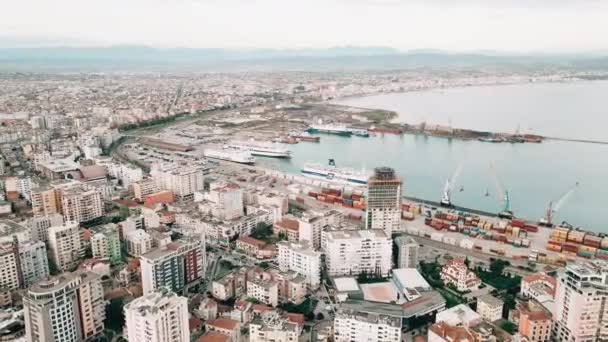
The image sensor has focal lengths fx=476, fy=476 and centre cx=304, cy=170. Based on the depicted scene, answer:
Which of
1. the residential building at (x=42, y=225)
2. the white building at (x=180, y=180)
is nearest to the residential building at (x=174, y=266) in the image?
the residential building at (x=42, y=225)

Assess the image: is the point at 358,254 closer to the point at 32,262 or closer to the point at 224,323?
the point at 224,323

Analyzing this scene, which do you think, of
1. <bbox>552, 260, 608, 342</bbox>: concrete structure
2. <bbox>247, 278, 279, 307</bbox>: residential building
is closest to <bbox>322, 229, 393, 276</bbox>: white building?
<bbox>247, 278, 279, 307</bbox>: residential building

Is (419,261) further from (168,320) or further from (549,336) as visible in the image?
(168,320)

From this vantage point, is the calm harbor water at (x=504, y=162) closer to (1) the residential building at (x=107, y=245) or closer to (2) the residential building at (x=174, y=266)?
(2) the residential building at (x=174, y=266)

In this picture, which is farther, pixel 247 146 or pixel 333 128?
pixel 333 128

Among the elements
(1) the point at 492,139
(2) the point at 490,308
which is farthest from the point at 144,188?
(1) the point at 492,139

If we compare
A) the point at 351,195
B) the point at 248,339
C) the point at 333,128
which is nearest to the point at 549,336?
the point at 248,339

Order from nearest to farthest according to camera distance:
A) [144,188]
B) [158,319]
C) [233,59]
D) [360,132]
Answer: [158,319], [144,188], [360,132], [233,59]
